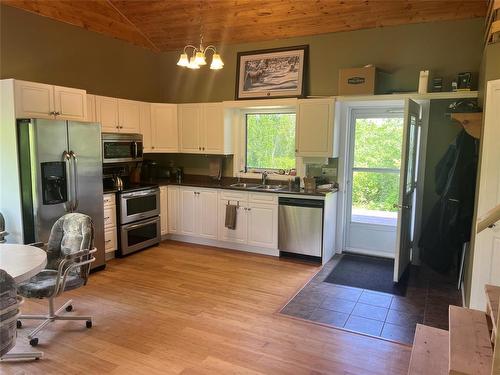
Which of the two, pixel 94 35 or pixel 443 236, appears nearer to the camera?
pixel 443 236

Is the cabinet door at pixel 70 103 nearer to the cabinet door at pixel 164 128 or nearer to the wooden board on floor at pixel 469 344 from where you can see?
the cabinet door at pixel 164 128

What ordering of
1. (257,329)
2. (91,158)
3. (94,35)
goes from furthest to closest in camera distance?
(94,35) < (91,158) < (257,329)

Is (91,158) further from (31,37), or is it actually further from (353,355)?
(353,355)

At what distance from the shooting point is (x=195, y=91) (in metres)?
5.96

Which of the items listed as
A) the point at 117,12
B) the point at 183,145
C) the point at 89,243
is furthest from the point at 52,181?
the point at 117,12

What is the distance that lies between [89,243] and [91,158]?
4.70 ft

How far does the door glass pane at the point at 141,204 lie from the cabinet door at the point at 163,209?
9.2 inches

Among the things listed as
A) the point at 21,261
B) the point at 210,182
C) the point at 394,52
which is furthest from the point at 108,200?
the point at 394,52

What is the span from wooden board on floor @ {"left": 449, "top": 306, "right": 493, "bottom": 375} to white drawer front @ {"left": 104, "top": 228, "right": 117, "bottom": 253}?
3916mm

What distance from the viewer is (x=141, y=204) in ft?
16.5

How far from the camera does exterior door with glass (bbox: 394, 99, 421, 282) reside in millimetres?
3791

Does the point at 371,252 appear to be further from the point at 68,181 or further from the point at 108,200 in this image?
the point at 68,181

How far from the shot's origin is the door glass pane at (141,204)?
4.85 m

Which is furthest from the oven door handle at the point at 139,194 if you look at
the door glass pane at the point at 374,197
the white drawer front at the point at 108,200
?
the door glass pane at the point at 374,197
